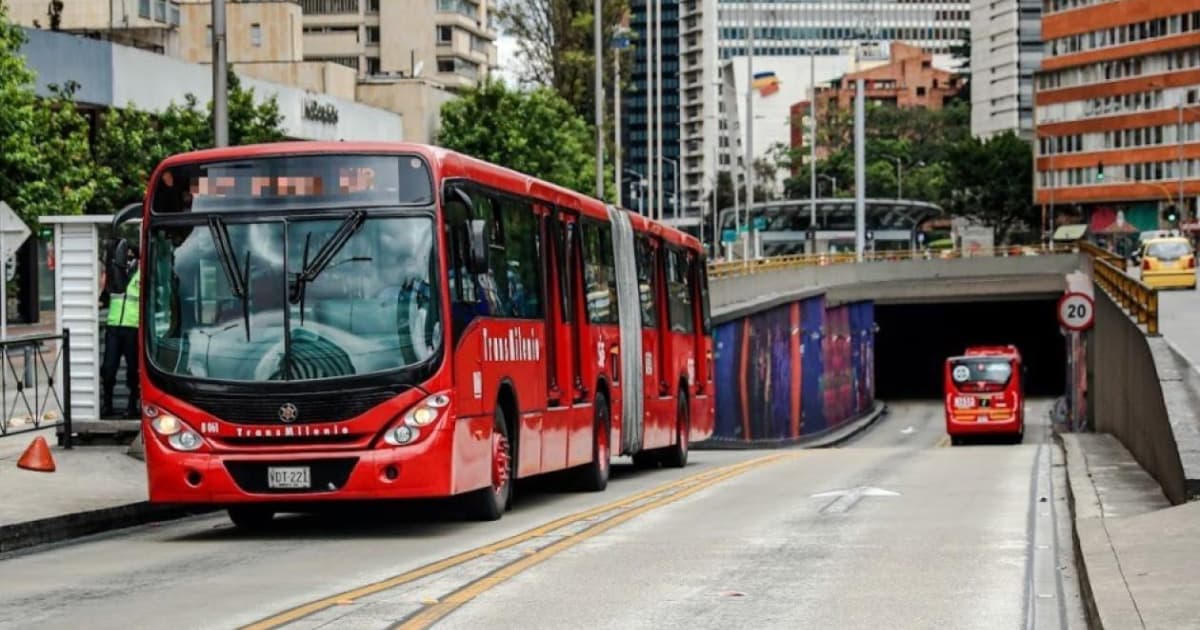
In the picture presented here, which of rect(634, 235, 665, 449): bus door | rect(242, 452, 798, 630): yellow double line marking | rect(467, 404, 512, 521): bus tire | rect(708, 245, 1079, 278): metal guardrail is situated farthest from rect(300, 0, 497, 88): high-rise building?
rect(467, 404, 512, 521): bus tire

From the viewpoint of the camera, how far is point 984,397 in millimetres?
67938

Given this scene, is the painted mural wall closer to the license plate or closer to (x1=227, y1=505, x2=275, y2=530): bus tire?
(x1=227, y1=505, x2=275, y2=530): bus tire

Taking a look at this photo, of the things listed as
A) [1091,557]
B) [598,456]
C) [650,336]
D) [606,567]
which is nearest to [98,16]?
[650,336]

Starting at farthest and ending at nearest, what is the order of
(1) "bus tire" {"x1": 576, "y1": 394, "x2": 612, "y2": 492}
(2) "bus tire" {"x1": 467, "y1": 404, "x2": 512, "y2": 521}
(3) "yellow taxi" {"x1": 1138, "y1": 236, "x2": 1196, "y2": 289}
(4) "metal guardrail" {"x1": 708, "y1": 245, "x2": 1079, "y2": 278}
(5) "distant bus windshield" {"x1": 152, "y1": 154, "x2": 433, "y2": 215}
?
(4) "metal guardrail" {"x1": 708, "y1": 245, "x2": 1079, "y2": 278} < (3) "yellow taxi" {"x1": 1138, "y1": 236, "x2": 1196, "y2": 289} < (1) "bus tire" {"x1": 576, "y1": 394, "x2": 612, "y2": 492} < (2) "bus tire" {"x1": 467, "y1": 404, "x2": 512, "y2": 521} < (5) "distant bus windshield" {"x1": 152, "y1": 154, "x2": 433, "y2": 215}

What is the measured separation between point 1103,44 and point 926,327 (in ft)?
123

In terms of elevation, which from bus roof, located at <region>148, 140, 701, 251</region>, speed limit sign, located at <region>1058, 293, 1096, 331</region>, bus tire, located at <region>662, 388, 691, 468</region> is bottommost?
bus tire, located at <region>662, 388, 691, 468</region>

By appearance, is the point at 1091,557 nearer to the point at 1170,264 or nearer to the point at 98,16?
the point at 1170,264

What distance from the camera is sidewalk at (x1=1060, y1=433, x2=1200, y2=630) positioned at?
11117 millimetres

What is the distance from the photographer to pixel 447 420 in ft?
57.6

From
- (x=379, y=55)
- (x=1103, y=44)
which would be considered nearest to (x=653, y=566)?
(x=379, y=55)

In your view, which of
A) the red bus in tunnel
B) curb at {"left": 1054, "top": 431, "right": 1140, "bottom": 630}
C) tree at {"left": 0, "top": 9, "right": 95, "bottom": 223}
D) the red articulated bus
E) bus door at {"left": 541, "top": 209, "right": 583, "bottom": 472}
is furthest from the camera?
the red bus in tunnel

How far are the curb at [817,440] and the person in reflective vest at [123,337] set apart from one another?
25948mm

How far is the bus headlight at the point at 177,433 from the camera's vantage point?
1764 cm

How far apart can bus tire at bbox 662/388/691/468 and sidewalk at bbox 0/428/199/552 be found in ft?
29.5
